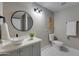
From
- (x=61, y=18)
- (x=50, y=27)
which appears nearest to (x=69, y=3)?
(x=61, y=18)

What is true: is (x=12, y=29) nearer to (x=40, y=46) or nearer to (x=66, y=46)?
(x=40, y=46)

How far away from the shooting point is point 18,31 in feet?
3.65

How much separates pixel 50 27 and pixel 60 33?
0.67ft

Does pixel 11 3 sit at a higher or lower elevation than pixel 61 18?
higher

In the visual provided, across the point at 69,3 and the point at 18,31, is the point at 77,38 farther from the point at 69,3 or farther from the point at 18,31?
the point at 18,31

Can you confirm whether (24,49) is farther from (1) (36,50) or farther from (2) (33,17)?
(2) (33,17)

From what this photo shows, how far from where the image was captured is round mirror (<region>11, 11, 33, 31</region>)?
110 centimetres

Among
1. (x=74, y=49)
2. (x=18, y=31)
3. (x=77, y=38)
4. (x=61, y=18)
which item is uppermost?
(x=61, y=18)

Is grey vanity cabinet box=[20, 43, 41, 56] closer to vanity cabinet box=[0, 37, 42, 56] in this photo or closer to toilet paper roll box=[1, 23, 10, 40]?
vanity cabinet box=[0, 37, 42, 56]

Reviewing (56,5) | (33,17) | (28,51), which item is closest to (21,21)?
(33,17)

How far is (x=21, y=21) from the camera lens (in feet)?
3.73

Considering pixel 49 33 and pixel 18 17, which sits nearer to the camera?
pixel 18 17

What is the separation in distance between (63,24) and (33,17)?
1.76 ft

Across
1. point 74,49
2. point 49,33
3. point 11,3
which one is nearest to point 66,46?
point 74,49
